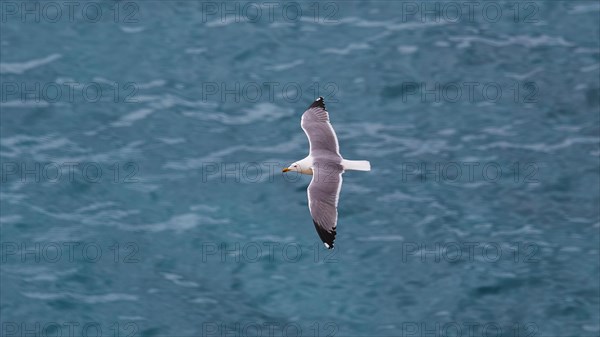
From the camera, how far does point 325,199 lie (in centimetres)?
1856

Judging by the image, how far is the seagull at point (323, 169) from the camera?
60.1ft

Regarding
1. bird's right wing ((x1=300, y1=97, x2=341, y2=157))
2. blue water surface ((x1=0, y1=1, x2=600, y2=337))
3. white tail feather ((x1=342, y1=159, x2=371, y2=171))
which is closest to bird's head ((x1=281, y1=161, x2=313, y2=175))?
bird's right wing ((x1=300, y1=97, x2=341, y2=157))

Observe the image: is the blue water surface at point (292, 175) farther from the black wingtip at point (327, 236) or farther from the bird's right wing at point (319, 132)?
the black wingtip at point (327, 236)

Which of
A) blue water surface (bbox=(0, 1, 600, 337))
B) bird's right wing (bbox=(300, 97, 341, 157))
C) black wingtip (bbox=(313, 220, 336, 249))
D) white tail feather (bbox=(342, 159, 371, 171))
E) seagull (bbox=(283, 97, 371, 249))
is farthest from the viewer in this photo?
blue water surface (bbox=(0, 1, 600, 337))

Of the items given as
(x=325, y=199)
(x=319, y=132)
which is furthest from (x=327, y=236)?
(x=319, y=132)


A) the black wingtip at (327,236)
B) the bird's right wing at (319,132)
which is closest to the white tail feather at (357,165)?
the bird's right wing at (319,132)

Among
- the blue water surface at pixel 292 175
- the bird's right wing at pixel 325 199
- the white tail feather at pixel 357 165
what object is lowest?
the blue water surface at pixel 292 175

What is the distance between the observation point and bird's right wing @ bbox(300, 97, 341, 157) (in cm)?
2005

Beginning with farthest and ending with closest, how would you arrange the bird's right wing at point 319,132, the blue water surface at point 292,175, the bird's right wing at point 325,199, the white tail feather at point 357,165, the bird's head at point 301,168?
the blue water surface at point 292,175, the bird's right wing at point 319,132, the bird's head at point 301,168, the white tail feather at point 357,165, the bird's right wing at point 325,199

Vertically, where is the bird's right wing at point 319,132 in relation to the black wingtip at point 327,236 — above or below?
above

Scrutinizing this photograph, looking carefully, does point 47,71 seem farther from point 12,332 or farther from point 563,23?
point 563,23

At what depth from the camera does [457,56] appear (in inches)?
1101

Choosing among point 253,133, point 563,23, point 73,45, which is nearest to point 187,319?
point 253,133

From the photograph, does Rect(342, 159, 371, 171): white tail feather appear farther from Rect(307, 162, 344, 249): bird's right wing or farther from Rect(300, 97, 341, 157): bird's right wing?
Rect(300, 97, 341, 157): bird's right wing
